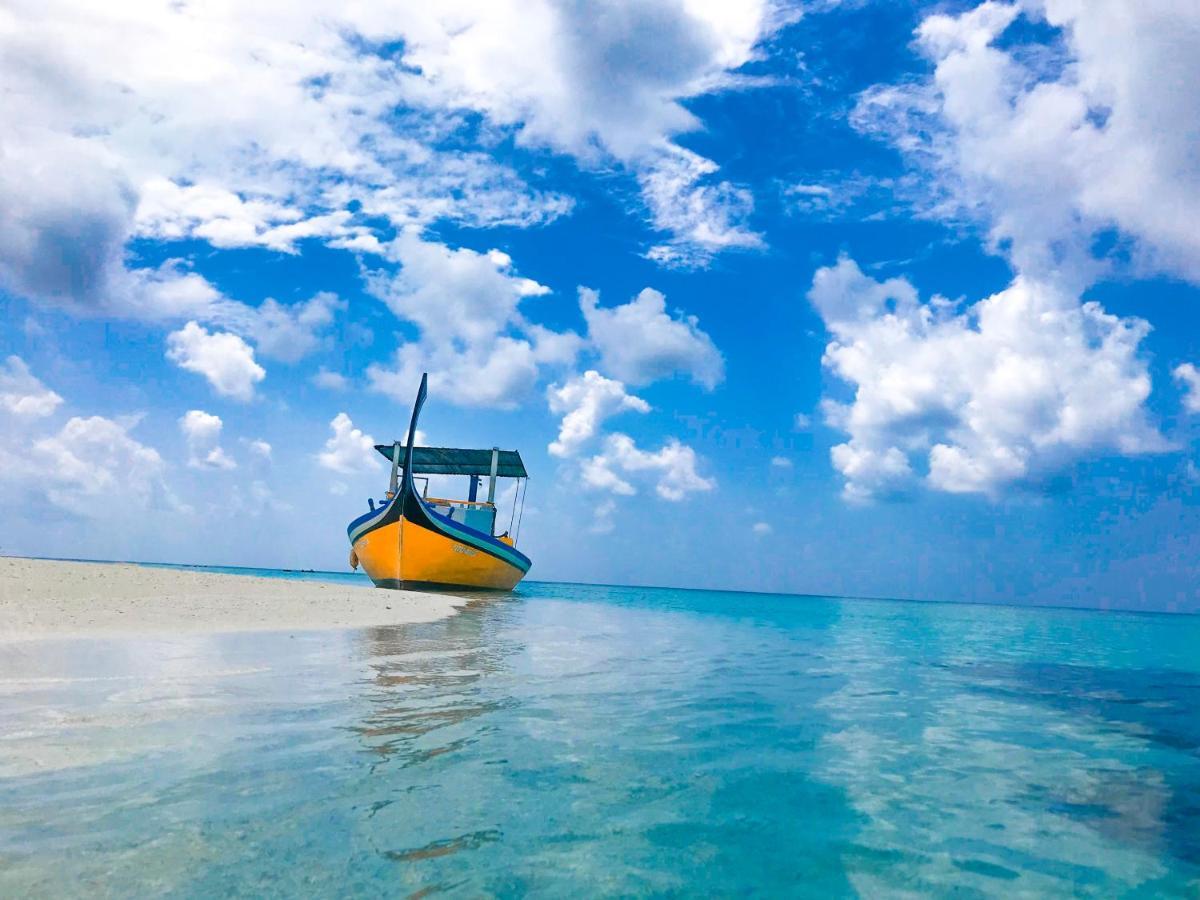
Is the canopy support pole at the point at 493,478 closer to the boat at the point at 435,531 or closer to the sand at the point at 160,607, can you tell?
the boat at the point at 435,531

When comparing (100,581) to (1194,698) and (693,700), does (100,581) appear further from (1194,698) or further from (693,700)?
(1194,698)

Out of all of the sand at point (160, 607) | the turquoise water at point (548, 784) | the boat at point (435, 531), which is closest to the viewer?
the turquoise water at point (548, 784)

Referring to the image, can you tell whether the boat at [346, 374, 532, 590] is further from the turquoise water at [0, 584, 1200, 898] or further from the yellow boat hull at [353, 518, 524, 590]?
the turquoise water at [0, 584, 1200, 898]

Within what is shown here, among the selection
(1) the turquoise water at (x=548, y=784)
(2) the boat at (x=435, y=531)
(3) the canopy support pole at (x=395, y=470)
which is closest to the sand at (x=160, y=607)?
(1) the turquoise water at (x=548, y=784)

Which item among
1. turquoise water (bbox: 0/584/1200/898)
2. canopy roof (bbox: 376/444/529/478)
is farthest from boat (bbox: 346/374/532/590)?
turquoise water (bbox: 0/584/1200/898)

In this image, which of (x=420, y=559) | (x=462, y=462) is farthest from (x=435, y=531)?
(x=462, y=462)

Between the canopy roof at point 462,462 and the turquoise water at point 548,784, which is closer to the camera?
the turquoise water at point 548,784

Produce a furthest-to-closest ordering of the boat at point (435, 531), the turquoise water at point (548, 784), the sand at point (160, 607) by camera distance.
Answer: the boat at point (435, 531) < the sand at point (160, 607) < the turquoise water at point (548, 784)

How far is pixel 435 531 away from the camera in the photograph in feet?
124

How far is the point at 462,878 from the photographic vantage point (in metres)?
3.71

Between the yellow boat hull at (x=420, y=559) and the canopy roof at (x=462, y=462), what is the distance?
25.3 feet

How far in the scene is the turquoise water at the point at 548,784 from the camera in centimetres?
390

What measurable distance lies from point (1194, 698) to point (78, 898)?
55.9ft

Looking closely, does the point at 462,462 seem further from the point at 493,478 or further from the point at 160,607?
the point at 160,607
